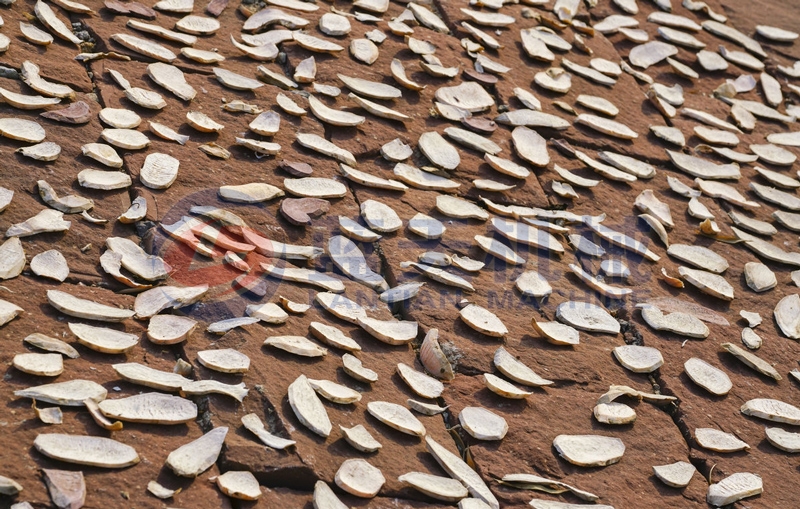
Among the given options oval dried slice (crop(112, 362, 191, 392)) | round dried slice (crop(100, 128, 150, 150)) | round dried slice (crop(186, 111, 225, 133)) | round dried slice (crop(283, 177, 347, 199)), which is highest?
round dried slice (crop(186, 111, 225, 133))

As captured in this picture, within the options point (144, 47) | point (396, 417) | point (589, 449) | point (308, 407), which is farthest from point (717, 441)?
point (144, 47)

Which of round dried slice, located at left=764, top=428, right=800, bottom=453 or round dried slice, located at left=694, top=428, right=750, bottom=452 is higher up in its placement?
round dried slice, located at left=764, top=428, right=800, bottom=453

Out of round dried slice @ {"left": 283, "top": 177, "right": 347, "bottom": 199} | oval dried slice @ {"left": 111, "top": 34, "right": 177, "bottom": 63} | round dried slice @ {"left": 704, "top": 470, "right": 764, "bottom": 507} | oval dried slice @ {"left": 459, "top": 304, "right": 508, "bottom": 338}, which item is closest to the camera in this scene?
round dried slice @ {"left": 704, "top": 470, "right": 764, "bottom": 507}

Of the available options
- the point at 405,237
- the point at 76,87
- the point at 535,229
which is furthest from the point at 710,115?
the point at 76,87

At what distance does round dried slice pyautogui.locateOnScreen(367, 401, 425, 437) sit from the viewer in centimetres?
→ 93

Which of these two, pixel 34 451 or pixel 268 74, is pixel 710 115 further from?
pixel 34 451

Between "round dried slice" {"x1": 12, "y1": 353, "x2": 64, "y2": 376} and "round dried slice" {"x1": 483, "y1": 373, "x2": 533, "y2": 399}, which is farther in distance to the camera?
"round dried slice" {"x1": 483, "y1": 373, "x2": 533, "y2": 399}

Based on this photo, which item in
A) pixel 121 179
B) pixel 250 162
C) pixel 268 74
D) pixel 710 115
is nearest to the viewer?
pixel 121 179

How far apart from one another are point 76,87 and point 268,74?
0.30 meters

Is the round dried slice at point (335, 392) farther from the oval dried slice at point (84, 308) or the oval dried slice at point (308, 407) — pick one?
the oval dried slice at point (84, 308)

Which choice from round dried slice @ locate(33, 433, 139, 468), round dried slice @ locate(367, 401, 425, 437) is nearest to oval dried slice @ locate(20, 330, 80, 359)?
round dried slice @ locate(33, 433, 139, 468)

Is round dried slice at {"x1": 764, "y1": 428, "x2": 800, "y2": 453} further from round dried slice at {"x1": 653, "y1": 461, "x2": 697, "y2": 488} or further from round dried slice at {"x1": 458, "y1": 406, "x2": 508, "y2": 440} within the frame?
round dried slice at {"x1": 458, "y1": 406, "x2": 508, "y2": 440}

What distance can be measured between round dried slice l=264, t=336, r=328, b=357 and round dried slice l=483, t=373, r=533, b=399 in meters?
0.21

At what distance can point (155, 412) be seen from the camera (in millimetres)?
845
